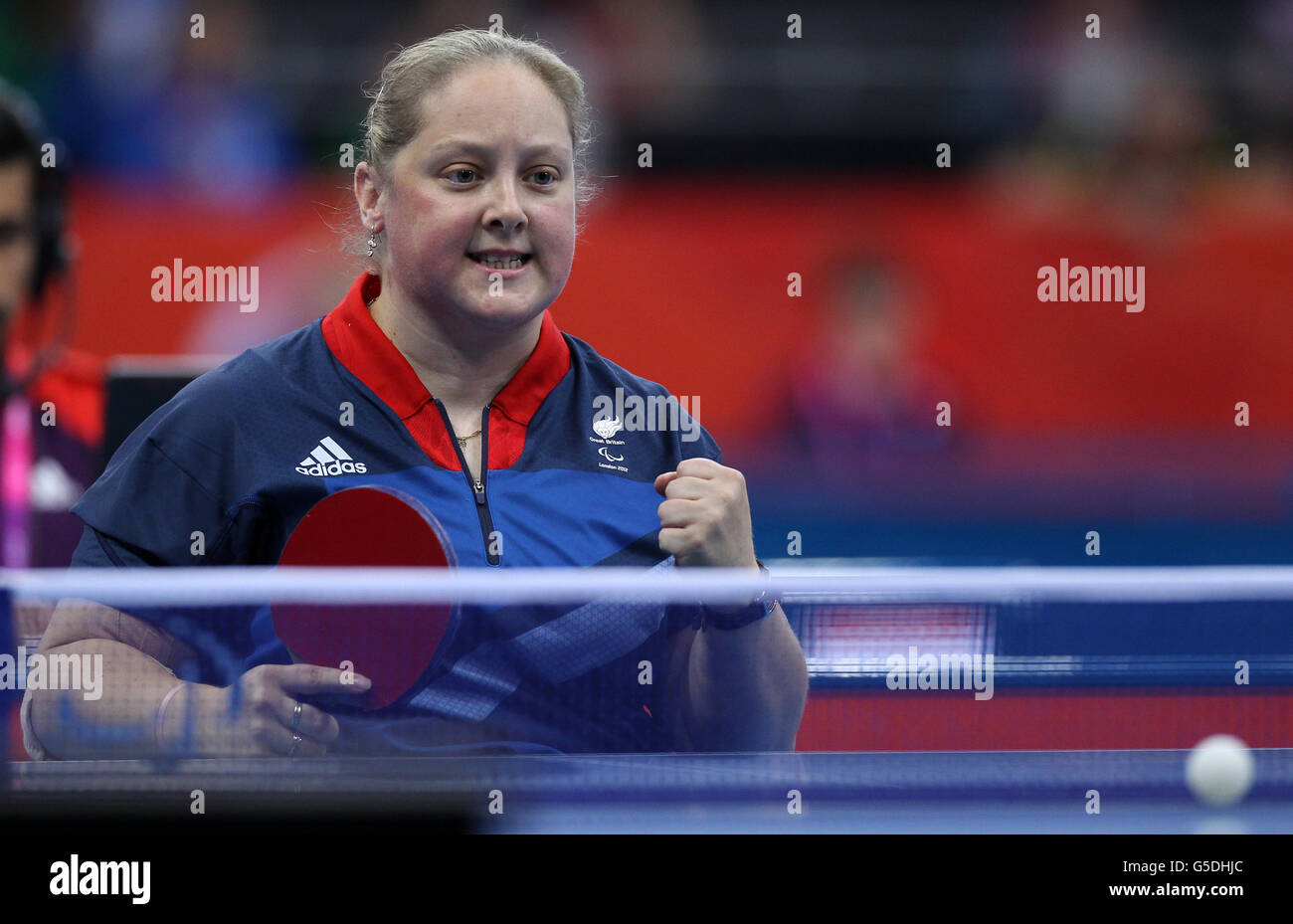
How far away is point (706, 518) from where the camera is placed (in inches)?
79.6

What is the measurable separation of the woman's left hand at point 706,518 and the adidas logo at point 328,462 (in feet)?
1.29

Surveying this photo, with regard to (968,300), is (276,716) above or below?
below

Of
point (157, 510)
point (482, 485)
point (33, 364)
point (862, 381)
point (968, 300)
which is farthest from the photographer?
point (968, 300)

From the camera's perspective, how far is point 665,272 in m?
8.53

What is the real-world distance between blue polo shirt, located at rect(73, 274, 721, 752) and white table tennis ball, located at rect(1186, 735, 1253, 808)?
60 centimetres

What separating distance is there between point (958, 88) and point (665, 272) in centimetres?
186

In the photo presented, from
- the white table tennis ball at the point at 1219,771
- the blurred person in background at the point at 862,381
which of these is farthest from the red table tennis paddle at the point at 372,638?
the blurred person in background at the point at 862,381

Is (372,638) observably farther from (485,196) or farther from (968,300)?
(968,300)

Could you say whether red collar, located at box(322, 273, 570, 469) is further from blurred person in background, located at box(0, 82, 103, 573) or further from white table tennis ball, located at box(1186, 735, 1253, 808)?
blurred person in background, located at box(0, 82, 103, 573)

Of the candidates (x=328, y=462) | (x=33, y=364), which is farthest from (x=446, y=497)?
(x=33, y=364)

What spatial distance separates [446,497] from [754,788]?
556mm

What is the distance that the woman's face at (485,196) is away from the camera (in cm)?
221

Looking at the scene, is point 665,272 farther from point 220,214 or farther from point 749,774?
point 749,774

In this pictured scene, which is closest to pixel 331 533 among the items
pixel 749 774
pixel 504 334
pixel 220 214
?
pixel 504 334
